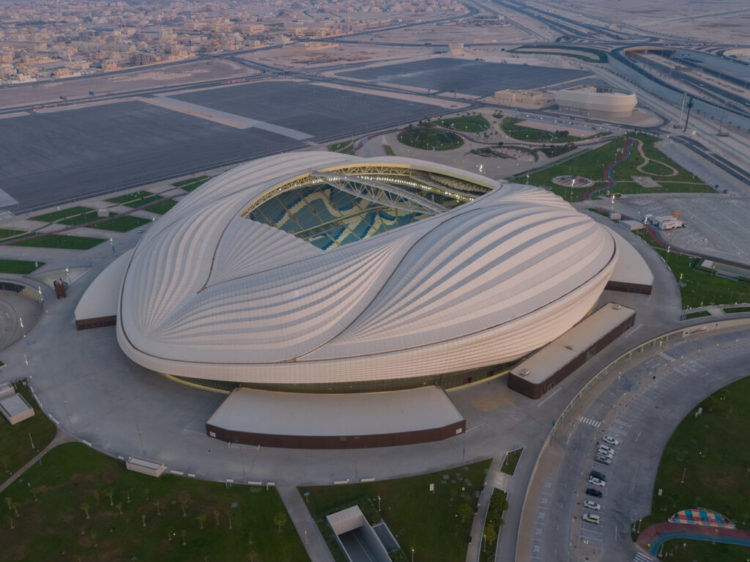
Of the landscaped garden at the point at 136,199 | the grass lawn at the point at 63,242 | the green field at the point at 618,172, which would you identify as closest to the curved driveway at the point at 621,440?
the green field at the point at 618,172

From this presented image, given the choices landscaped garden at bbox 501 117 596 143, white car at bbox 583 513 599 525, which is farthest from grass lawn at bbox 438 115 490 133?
white car at bbox 583 513 599 525

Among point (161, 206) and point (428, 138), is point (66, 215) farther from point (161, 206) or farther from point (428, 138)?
point (428, 138)

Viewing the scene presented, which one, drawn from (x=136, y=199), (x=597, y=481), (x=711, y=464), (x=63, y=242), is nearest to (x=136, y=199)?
(x=136, y=199)

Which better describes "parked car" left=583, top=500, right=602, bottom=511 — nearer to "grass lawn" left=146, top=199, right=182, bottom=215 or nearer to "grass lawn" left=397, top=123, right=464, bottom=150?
"grass lawn" left=146, top=199, right=182, bottom=215

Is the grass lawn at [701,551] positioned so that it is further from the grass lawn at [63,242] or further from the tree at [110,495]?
the grass lawn at [63,242]

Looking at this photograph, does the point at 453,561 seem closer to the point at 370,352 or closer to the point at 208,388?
the point at 370,352
